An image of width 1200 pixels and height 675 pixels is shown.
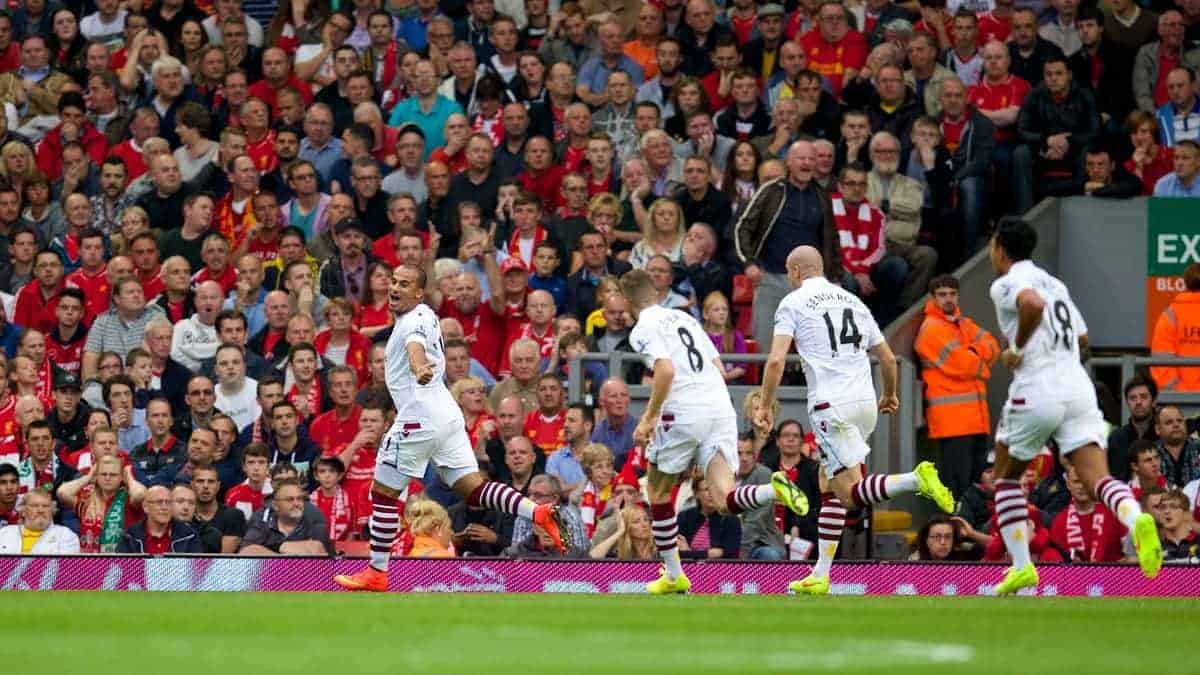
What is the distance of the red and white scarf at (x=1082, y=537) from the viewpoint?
1596cm

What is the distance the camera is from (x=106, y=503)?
17.3 meters

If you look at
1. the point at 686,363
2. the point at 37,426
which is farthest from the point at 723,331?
the point at 37,426

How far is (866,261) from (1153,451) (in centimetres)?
347

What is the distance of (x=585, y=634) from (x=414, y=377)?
365 centimetres

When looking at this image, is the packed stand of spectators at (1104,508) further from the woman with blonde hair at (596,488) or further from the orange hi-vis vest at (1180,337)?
the woman with blonde hair at (596,488)

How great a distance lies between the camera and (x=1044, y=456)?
1736 centimetres

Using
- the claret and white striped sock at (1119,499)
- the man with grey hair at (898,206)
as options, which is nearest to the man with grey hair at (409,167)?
the man with grey hair at (898,206)

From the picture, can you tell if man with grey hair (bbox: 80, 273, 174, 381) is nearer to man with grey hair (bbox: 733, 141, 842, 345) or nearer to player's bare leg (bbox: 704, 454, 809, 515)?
man with grey hair (bbox: 733, 141, 842, 345)

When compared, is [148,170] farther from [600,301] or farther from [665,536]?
[665,536]

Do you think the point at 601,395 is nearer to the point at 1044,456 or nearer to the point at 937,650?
the point at 1044,456

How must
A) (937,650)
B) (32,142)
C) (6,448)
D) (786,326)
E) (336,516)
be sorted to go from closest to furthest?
(937,650), (786,326), (336,516), (6,448), (32,142)

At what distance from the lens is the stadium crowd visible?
17.1 meters

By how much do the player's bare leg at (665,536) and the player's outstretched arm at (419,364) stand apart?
1534mm

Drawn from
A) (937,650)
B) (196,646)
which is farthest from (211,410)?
(937,650)
